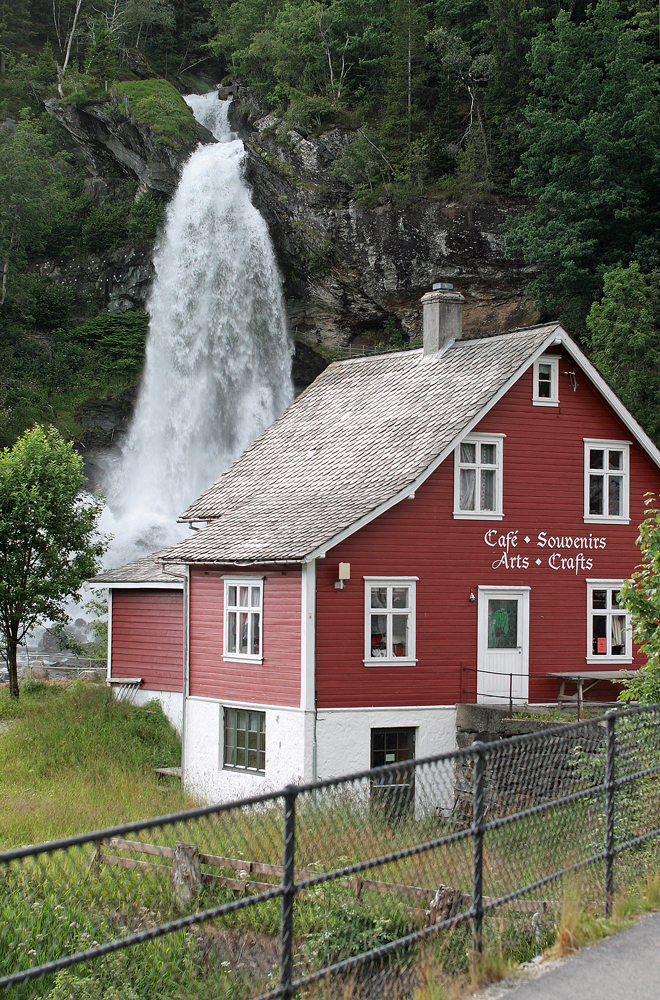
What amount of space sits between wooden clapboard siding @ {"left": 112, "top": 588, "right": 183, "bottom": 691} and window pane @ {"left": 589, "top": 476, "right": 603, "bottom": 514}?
33.2 feet

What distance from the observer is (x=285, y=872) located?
5734mm

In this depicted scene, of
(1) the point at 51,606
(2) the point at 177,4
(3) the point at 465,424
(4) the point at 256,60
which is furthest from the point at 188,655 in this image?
(2) the point at 177,4

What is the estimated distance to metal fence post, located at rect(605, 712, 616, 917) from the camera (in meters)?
8.11

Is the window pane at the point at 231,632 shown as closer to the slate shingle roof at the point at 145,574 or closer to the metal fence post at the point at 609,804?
the slate shingle roof at the point at 145,574

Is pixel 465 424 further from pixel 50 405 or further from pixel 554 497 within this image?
pixel 50 405

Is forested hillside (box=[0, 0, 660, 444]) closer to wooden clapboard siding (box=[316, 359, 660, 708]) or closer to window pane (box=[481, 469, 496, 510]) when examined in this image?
wooden clapboard siding (box=[316, 359, 660, 708])

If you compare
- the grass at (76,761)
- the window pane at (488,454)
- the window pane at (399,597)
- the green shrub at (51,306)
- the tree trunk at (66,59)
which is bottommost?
the grass at (76,761)

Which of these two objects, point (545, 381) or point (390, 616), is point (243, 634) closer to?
point (390, 616)

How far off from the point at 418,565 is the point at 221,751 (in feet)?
18.3

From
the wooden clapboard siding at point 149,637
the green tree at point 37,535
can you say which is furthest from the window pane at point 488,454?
the green tree at point 37,535

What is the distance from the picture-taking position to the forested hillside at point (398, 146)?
45.6 m

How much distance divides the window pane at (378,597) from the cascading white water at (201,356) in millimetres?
26714

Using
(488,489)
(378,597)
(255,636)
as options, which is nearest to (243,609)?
(255,636)

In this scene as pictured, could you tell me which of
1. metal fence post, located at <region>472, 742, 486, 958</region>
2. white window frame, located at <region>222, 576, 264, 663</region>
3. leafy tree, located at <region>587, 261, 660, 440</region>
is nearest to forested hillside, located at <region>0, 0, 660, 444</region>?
leafy tree, located at <region>587, 261, 660, 440</region>
